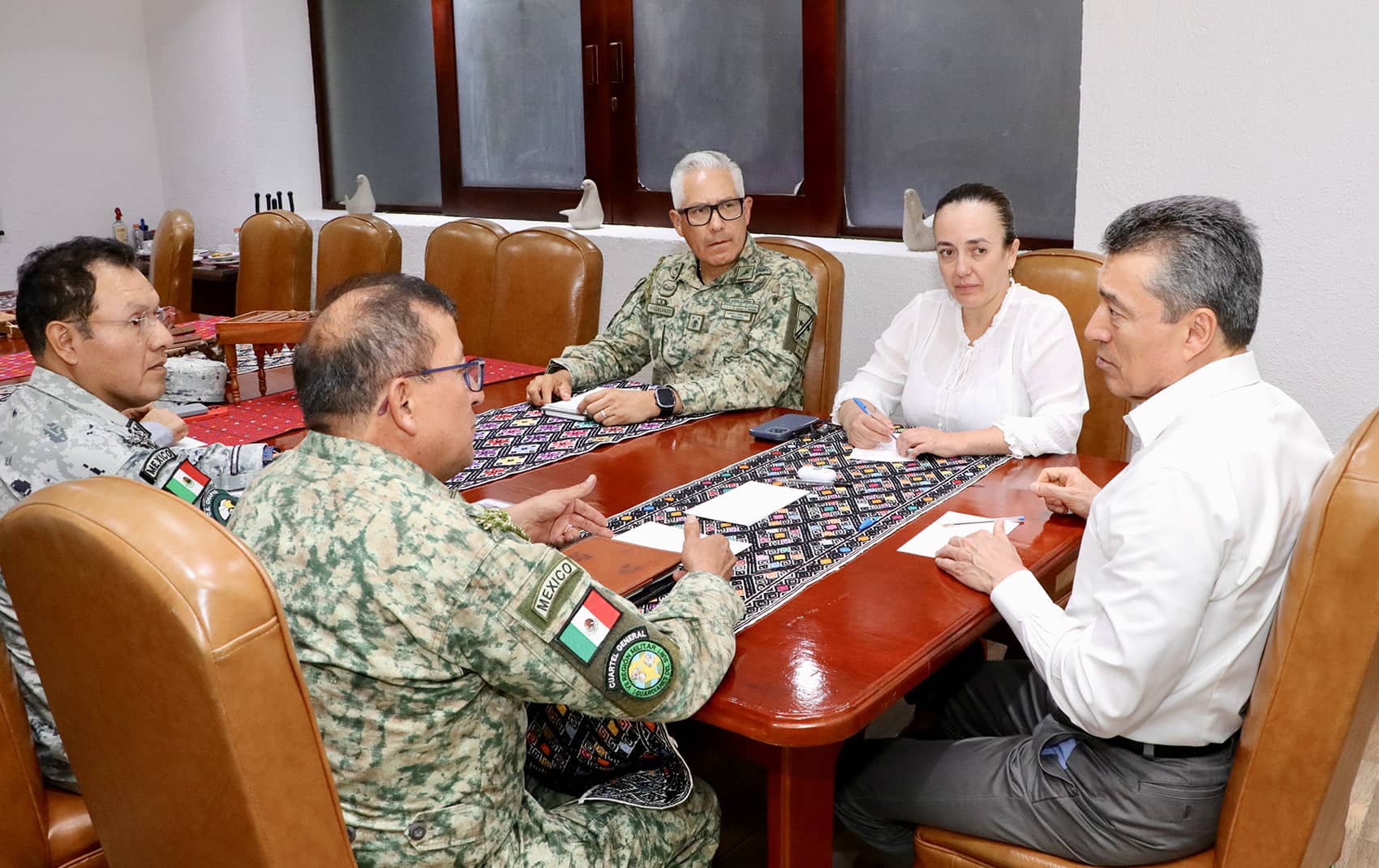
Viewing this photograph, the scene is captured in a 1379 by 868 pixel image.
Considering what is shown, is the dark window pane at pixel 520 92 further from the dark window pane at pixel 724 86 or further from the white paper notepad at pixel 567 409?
the white paper notepad at pixel 567 409

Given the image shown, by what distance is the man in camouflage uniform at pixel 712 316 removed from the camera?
283 centimetres

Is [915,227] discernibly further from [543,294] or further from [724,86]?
[543,294]

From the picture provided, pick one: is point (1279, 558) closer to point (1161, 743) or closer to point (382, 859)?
point (1161, 743)

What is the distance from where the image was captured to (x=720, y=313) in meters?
3.03

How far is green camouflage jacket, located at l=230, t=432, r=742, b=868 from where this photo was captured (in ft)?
3.88

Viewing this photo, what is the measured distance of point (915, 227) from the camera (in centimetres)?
369

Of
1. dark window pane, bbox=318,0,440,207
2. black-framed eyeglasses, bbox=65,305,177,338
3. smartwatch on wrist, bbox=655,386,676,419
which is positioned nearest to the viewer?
black-framed eyeglasses, bbox=65,305,177,338

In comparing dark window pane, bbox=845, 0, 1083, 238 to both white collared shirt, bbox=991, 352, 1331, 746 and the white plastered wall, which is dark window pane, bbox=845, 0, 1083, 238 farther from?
white collared shirt, bbox=991, 352, 1331, 746

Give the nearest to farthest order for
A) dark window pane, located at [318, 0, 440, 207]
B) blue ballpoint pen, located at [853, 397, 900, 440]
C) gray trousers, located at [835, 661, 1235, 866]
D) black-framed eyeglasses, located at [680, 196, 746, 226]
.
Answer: gray trousers, located at [835, 661, 1235, 866] → blue ballpoint pen, located at [853, 397, 900, 440] → black-framed eyeglasses, located at [680, 196, 746, 226] → dark window pane, located at [318, 0, 440, 207]

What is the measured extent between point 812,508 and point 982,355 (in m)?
0.82

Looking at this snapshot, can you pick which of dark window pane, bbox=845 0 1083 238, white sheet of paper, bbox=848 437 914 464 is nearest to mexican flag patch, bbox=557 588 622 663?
white sheet of paper, bbox=848 437 914 464

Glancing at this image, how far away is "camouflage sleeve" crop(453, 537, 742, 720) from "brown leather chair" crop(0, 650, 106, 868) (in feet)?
2.13

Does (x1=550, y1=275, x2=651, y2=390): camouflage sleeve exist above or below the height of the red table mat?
above

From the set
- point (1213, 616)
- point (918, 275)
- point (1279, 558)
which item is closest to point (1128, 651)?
point (1213, 616)
